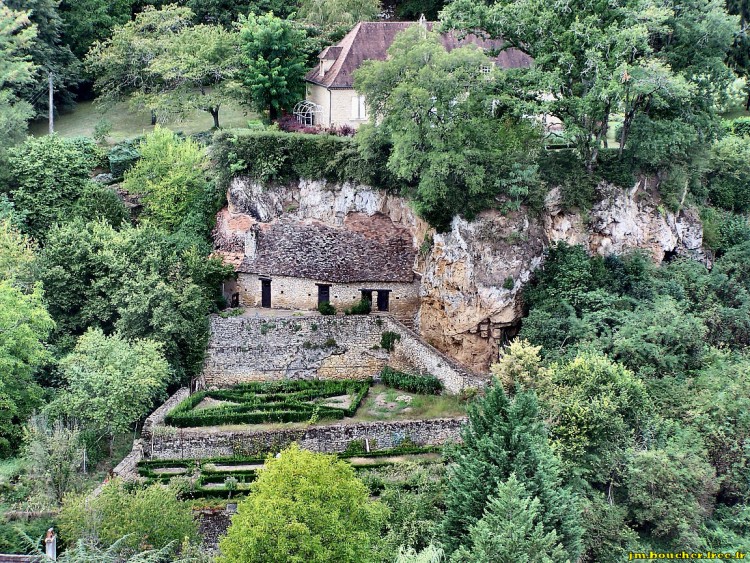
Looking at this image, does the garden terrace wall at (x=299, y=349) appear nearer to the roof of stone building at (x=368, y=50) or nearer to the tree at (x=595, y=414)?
the tree at (x=595, y=414)

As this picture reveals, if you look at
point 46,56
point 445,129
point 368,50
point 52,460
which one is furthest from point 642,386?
point 46,56

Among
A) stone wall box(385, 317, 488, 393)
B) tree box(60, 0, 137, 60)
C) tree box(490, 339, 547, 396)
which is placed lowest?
stone wall box(385, 317, 488, 393)

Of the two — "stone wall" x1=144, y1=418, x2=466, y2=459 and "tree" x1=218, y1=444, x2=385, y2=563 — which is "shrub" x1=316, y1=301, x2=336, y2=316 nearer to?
"stone wall" x1=144, y1=418, x2=466, y2=459

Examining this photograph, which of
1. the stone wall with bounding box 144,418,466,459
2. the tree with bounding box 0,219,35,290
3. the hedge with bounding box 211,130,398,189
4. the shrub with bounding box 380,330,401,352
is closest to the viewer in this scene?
the stone wall with bounding box 144,418,466,459

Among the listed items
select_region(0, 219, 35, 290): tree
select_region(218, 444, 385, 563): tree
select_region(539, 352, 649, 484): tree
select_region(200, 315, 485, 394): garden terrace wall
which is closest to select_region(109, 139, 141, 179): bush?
select_region(0, 219, 35, 290): tree

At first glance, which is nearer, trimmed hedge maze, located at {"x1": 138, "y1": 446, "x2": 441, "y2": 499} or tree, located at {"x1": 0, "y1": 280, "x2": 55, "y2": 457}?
trimmed hedge maze, located at {"x1": 138, "y1": 446, "x2": 441, "y2": 499}
